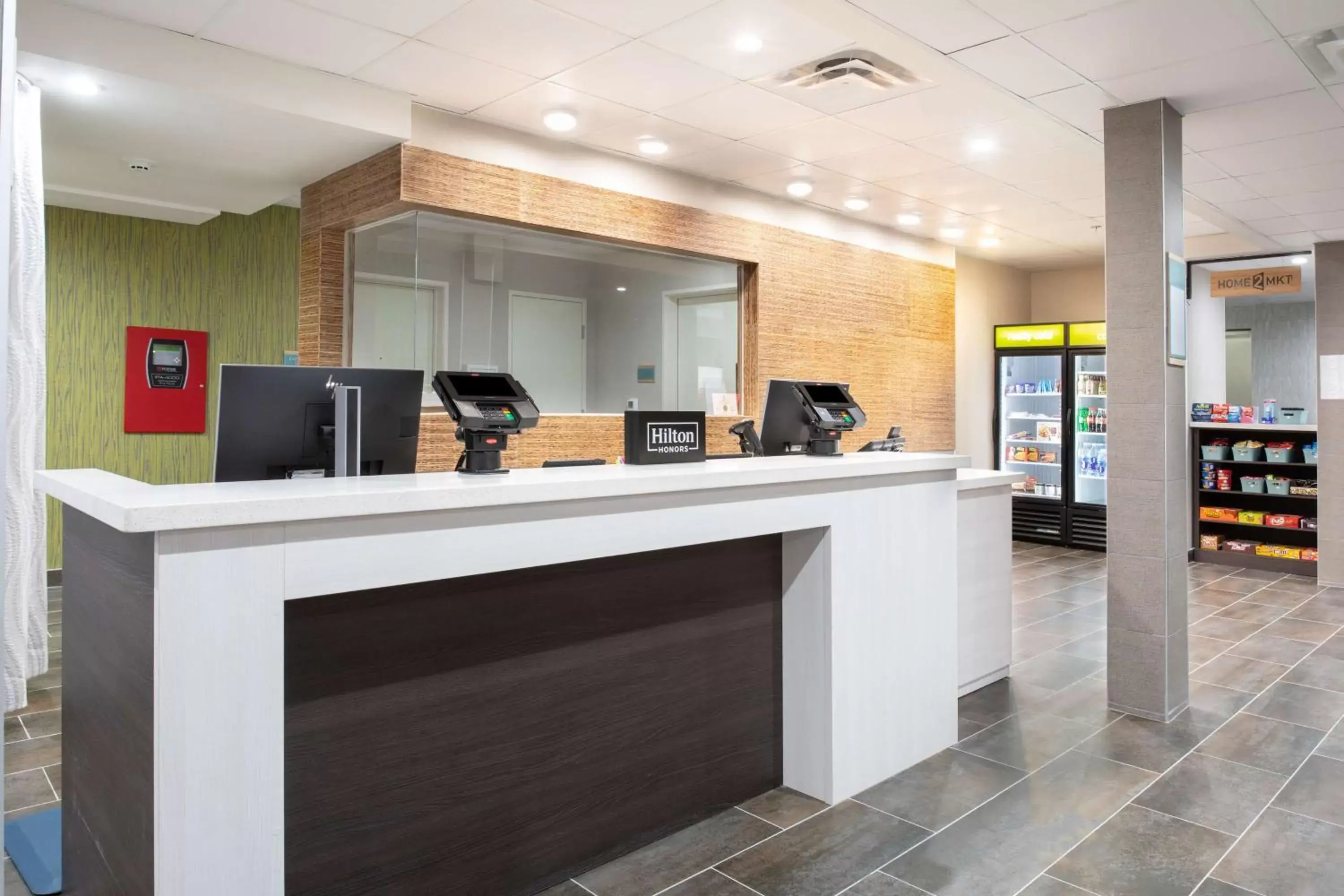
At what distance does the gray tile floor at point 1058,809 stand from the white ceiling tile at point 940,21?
285cm

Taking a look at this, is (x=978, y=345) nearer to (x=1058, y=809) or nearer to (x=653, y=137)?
(x=653, y=137)

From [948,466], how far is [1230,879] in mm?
1560

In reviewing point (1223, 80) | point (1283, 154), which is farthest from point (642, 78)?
point (1283, 154)

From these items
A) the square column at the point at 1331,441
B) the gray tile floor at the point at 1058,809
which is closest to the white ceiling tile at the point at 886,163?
the gray tile floor at the point at 1058,809

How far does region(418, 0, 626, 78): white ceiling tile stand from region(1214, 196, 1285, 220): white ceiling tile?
482 cm

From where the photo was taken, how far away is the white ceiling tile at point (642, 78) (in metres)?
4.00

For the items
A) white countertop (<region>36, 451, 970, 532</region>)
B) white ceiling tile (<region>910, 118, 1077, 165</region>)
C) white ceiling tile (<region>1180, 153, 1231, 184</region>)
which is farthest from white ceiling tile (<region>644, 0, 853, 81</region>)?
white ceiling tile (<region>1180, 153, 1231, 184</region>)

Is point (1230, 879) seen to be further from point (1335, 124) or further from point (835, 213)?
point (835, 213)

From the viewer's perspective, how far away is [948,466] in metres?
3.42

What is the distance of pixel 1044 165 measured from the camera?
569cm

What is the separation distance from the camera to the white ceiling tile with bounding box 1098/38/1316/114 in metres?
3.67

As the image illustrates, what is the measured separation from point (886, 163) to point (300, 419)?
4334 millimetres

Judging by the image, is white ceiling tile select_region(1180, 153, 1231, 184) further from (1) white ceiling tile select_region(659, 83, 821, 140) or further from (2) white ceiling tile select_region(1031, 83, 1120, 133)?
(1) white ceiling tile select_region(659, 83, 821, 140)

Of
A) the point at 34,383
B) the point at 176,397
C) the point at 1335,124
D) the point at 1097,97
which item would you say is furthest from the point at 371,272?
the point at 1335,124
